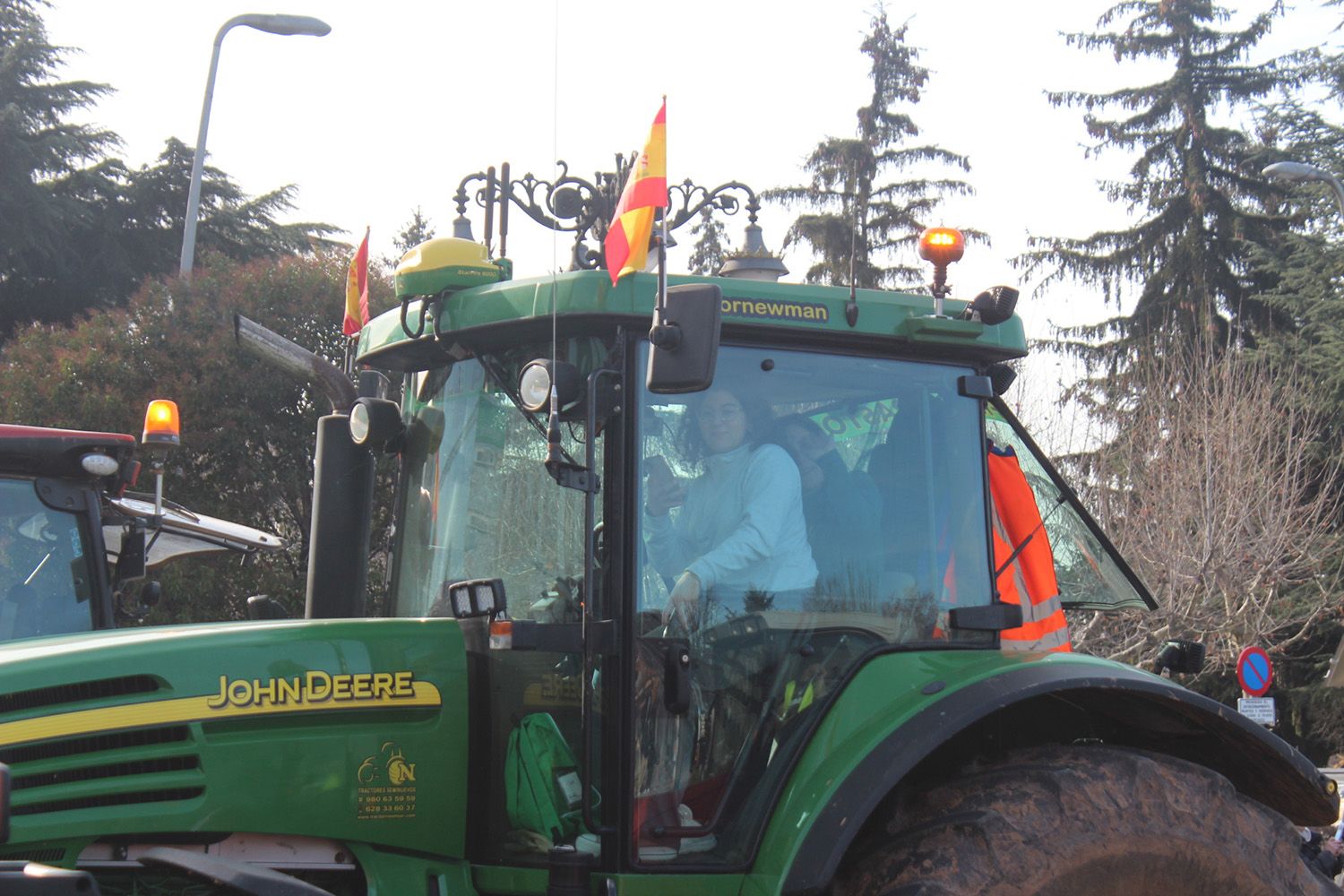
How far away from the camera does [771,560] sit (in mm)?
3955

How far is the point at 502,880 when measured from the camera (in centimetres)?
378

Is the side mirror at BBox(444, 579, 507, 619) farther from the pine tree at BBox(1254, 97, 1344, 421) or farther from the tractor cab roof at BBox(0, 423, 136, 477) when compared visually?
the pine tree at BBox(1254, 97, 1344, 421)

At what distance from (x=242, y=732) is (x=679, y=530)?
1.25 meters

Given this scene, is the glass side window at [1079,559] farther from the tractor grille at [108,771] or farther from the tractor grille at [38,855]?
the tractor grille at [38,855]

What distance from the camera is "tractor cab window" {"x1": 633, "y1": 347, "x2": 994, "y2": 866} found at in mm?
3805

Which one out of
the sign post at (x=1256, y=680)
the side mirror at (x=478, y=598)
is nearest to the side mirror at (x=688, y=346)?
the side mirror at (x=478, y=598)

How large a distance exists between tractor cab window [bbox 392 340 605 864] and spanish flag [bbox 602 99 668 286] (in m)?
0.28

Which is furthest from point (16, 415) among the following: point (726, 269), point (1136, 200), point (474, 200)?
point (1136, 200)

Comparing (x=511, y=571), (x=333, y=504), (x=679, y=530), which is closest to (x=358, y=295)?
(x=333, y=504)

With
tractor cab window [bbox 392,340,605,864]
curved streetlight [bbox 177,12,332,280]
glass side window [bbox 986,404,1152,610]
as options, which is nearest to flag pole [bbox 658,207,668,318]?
tractor cab window [bbox 392,340,605,864]

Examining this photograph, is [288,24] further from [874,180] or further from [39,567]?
[874,180]

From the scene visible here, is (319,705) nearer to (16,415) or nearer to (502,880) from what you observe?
(502,880)

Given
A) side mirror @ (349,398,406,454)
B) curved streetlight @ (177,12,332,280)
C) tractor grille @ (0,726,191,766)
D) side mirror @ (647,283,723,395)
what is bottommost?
tractor grille @ (0,726,191,766)

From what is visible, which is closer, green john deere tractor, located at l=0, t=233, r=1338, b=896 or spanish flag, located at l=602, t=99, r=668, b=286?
green john deere tractor, located at l=0, t=233, r=1338, b=896
